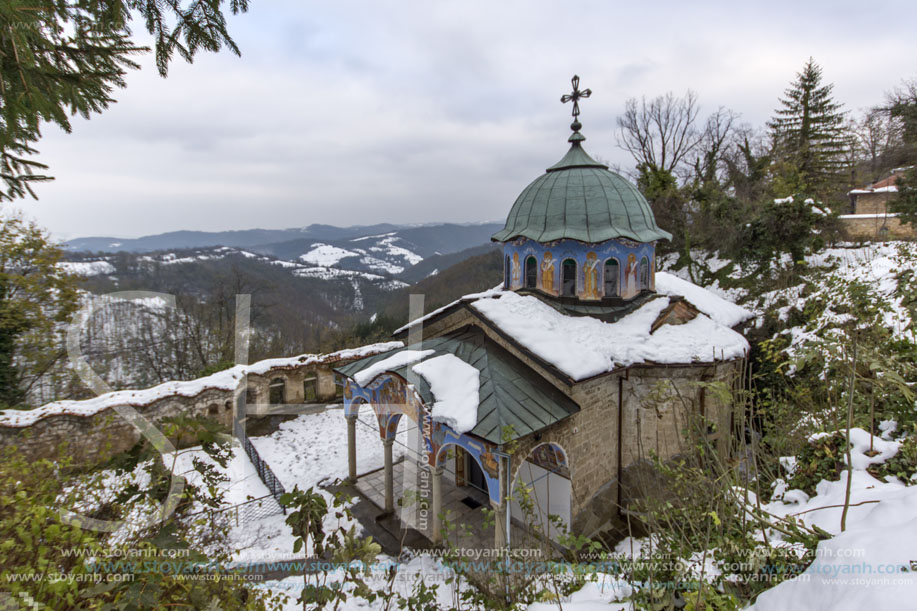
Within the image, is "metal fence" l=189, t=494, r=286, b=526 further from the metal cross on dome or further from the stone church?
the metal cross on dome

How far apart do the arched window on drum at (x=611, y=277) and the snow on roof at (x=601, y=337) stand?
2.27ft

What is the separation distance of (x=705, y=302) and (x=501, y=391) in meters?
7.84

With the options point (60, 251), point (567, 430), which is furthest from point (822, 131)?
point (60, 251)

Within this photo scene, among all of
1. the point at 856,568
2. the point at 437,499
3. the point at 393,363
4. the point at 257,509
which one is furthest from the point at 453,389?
the point at 257,509

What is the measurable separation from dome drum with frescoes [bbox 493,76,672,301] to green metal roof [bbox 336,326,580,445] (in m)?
2.35

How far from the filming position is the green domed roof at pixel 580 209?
8789mm

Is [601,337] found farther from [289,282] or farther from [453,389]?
[289,282]

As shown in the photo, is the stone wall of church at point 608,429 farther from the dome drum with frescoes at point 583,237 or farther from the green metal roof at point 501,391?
the dome drum with frescoes at point 583,237

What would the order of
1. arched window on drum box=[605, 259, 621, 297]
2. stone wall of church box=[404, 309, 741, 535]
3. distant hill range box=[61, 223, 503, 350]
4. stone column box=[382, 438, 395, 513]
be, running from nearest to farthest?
stone wall of church box=[404, 309, 741, 535]
stone column box=[382, 438, 395, 513]
arched window on drum box=[605, 259, 621, 297]
distant hill range box=[61, 223, 503, 350]

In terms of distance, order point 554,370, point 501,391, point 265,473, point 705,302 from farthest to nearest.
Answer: point 705,302, point 265,473, point 554,370, point 501,391

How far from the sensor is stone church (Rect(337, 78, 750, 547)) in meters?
6.36

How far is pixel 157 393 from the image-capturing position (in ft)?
35.1

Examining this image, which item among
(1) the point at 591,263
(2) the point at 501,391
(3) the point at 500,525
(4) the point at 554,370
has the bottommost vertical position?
(3) the point at 500,525

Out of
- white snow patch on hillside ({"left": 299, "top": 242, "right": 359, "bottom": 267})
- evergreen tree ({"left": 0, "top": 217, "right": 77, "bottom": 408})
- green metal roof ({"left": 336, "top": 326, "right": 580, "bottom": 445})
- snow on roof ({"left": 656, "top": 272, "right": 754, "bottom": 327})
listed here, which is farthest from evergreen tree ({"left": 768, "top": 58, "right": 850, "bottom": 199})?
white snow patch on hillside ({"left": 299, "top": 242, "right": 359, "bottom": 267})
